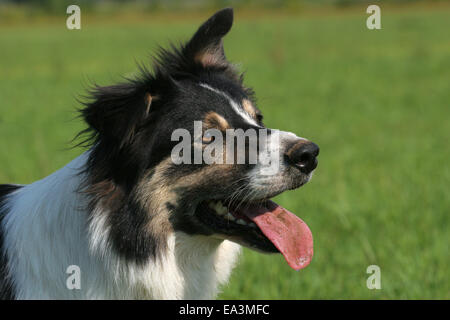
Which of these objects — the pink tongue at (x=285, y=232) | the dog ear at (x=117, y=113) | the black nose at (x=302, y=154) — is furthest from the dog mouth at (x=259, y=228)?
the dog ear at (x=117, y=113)

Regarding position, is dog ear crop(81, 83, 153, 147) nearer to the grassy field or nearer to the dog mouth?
the grassy field

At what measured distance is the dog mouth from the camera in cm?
319

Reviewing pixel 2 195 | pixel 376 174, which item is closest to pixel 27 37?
pixel 376 174

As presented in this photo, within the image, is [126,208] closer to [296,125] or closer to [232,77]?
[232,77]

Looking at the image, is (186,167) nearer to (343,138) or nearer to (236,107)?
(236,107)

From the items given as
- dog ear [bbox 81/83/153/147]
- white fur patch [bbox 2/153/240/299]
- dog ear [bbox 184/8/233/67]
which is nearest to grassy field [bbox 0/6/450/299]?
dog ear [bbox 184/8/233/67]

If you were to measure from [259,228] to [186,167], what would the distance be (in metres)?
0.58

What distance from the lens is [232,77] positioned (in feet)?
12.7

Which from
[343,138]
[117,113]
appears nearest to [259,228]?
[117,113]

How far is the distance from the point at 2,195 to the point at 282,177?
6.44 feet

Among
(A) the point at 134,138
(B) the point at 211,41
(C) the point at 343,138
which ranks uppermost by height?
(B) the point at 211,41

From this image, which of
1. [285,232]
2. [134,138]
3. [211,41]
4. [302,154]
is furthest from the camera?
[211,41]

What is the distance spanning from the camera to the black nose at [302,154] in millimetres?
2994

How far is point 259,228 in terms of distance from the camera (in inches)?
127
